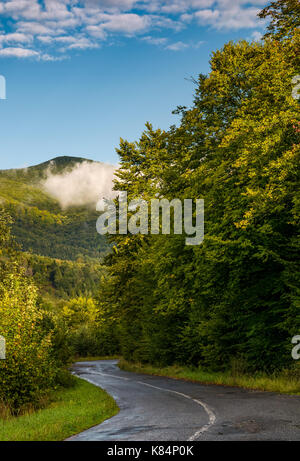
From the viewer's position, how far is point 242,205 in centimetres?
1873

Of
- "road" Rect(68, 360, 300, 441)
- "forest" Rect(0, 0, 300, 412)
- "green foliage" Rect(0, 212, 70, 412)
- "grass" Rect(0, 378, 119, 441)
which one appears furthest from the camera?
"forest" Rect(0, 0, 300, 412)

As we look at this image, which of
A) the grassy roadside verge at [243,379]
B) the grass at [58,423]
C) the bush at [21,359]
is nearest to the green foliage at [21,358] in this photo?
the bush at [21,359]

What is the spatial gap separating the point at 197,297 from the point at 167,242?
3339 millimetres

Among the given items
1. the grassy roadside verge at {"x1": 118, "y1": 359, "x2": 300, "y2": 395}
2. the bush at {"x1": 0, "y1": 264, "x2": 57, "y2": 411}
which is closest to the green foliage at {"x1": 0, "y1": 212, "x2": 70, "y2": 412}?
the bush at {"x1": 0, "y1": 264, "x2": 57, "y2": 411}

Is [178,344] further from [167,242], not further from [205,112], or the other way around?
[205,112]

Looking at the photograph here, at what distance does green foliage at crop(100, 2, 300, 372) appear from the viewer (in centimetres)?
1622

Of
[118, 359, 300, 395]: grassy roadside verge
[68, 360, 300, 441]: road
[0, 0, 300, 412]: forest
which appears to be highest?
[0, 0, 300, 412]: forest

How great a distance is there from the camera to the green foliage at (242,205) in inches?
639

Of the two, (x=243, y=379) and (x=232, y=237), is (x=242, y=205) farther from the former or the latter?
(x=243, y=379)

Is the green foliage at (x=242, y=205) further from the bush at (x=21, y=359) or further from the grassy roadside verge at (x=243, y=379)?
the bush at (x=21, y=359)

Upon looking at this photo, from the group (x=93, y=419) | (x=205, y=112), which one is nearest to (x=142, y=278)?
(x=205, y=112)

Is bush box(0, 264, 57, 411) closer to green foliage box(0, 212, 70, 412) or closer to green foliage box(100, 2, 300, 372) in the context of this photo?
green foliage box(0, 212, 70, 412)

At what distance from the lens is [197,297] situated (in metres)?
22.5
